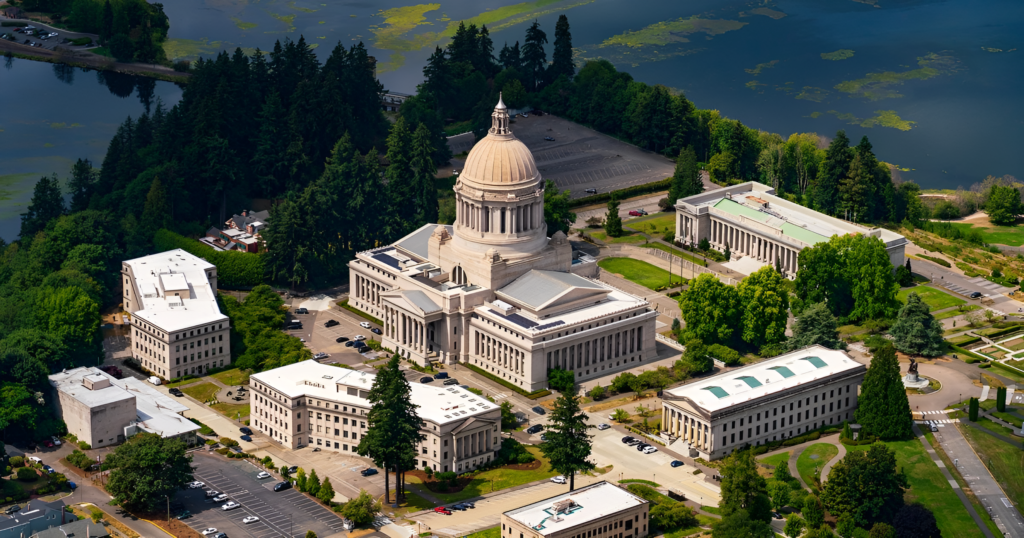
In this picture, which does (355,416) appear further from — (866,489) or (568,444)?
(866,489)

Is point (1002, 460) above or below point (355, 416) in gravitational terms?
below

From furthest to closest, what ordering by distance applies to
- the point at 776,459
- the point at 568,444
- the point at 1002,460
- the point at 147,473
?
the point at 776,459, the point at 1002,460, the point at 568,444, the point at 147,473

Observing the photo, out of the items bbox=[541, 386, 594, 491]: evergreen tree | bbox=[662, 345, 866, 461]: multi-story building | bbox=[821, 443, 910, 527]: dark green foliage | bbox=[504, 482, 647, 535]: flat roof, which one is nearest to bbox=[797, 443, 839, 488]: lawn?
bbox=[662, 345, 866, 461]: multi-story building

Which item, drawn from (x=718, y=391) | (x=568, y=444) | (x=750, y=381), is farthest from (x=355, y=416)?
(x=750, y=381)

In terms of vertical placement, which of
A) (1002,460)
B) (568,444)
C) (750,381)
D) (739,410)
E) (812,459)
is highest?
(750,381)

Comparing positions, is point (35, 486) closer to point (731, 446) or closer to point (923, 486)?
point (731, 446)

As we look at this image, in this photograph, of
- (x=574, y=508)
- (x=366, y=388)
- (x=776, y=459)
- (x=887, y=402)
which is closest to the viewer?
(x=574, y=508)
